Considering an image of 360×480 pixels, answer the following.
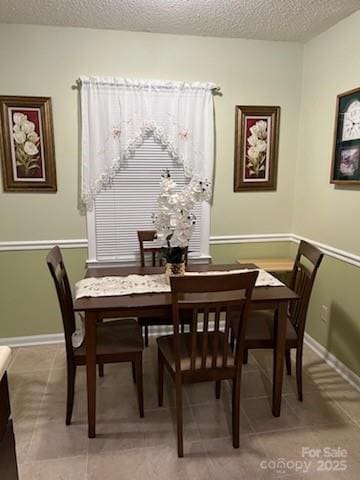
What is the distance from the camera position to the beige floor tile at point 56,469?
176cm

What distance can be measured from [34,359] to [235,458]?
5.83 feet

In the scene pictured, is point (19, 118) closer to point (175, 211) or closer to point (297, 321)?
point (175, 211)

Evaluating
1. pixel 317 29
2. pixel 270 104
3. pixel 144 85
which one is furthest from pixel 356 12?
pixel 144 85

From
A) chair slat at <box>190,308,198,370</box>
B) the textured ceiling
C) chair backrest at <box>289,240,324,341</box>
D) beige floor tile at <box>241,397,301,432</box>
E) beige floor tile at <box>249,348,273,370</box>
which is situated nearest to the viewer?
chair slat at <box>190,308,198,370</box>

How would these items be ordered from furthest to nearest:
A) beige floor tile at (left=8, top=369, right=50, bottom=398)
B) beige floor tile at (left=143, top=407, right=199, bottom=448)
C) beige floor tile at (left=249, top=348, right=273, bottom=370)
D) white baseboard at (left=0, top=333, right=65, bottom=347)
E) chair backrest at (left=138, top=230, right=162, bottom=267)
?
1. white baseboard at (left=0, top=333, right=65, bottom=347)
2. chair backrest at (left=138, top=230, right=162, bottom=267)
3. beige floor tile at (left=249, top=348, right=273, bottom=370)
4. beige floor tile at (left=8, top=369, right=50, bottom=398)
5. beige floor tile at (left=143, top=407, right=199, bottom=448)

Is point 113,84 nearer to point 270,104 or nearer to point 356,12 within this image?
point 270,104

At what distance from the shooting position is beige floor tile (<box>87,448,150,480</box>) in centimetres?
177

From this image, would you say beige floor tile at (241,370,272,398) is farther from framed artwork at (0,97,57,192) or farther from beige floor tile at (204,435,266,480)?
framed artwork at (0,97,57,192)

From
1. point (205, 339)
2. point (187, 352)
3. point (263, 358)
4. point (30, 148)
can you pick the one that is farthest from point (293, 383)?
point (30, 148)

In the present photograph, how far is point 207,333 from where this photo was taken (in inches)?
72.6

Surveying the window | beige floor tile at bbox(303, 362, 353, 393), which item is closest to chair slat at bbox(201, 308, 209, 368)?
beige floor tile at bbox(303, 362, 353, 393)

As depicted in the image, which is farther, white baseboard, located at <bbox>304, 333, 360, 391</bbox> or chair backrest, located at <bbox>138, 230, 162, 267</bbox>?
chair backrest, located at <bbox>138, 230, 162, 267</bbox>

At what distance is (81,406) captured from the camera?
2295 mm

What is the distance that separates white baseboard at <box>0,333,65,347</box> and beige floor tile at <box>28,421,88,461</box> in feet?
3.44
